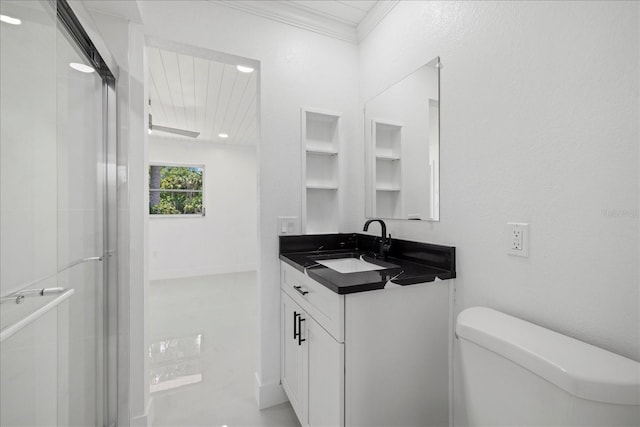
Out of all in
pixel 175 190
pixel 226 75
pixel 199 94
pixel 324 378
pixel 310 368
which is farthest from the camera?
pixel 175 190

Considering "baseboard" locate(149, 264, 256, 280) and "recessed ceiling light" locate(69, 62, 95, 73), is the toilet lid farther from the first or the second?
"baseboard" locate(149, 264, 256, 280)

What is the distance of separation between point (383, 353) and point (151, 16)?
209cm

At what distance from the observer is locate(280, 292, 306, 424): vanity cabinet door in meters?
1.45

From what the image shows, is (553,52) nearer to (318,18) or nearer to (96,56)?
(318,18)

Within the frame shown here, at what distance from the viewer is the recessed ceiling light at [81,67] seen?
1.15 metres

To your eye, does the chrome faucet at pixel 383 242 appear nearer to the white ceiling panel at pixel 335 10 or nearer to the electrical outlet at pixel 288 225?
the electrical outlet at pixel 288 225

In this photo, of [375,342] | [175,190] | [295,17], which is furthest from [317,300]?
[175,190]

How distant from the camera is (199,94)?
296 centimetres

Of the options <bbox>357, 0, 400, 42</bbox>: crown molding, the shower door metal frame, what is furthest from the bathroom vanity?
<bbox>357, 0, 400, 42</bbox>: crown molding

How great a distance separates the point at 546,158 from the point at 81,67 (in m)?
1.87

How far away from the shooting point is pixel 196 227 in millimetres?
5117

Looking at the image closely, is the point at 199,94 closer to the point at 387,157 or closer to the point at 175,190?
the point at 387,157

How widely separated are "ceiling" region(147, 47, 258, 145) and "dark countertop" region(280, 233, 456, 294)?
96cm

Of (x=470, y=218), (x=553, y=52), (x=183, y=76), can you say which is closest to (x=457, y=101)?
(x=553, y=52)
